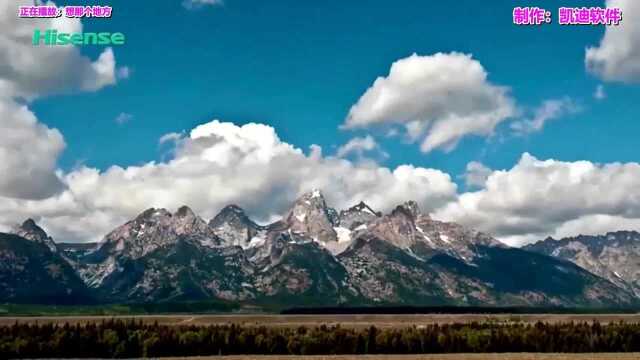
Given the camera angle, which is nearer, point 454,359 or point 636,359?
point 636,359

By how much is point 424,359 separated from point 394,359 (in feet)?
27.1

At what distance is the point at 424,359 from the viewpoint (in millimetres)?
196375

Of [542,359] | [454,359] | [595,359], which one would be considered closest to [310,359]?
[454,359]

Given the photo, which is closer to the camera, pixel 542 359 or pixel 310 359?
pixel 542 359

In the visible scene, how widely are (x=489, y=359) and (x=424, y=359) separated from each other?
17699mm

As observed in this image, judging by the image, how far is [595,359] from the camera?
596ft

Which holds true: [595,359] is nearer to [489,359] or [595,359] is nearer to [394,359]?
[489,359]

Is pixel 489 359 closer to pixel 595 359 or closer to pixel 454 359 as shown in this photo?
pixel 454 359

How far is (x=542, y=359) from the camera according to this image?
18350cm

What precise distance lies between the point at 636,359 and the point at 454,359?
45.4 metres

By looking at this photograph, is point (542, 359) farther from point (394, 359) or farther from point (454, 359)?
point (394, 359)

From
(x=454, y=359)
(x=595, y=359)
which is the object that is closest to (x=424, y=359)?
(x=454, y=359)

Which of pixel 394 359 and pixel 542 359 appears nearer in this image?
pixel 542 359

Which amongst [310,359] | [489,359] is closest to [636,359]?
[489,359]
